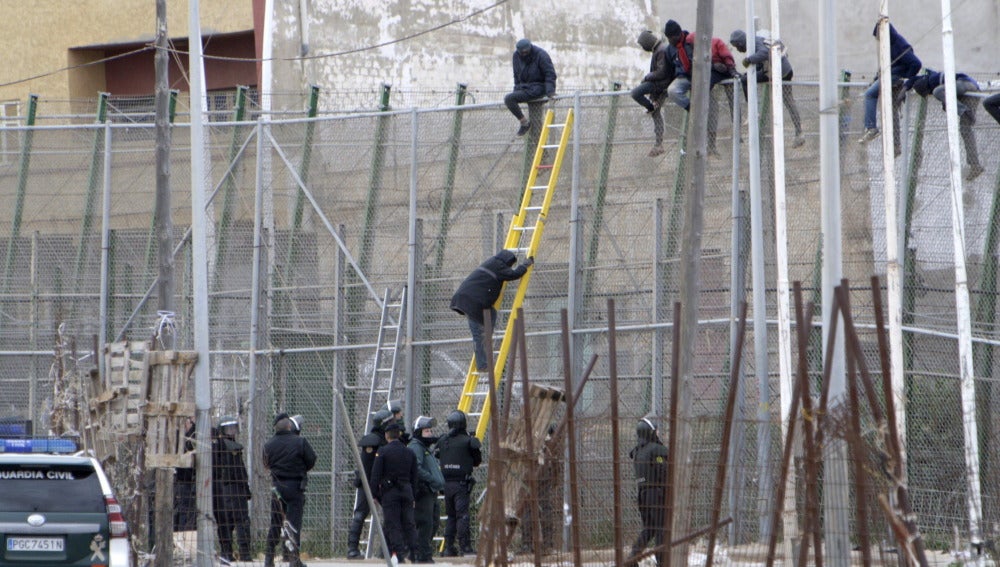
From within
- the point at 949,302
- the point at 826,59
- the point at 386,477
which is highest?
the point at 826,59

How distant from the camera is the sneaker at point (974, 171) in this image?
17141mm

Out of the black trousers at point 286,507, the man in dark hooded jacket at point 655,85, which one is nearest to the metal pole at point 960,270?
the man in dark hooded jacket at point 655,85

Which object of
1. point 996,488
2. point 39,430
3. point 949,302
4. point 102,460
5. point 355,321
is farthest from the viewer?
point 39,430

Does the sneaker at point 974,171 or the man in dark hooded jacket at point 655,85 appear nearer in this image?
the sneaker at point 974,171

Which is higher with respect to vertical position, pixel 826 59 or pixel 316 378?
pixel 826 59

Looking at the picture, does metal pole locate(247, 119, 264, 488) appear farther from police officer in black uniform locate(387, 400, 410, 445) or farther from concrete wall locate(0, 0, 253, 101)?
concrete wall locate(0, 0, 253, 101)

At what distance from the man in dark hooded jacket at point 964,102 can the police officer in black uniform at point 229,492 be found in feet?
29.2

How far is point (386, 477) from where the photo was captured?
1625 cm

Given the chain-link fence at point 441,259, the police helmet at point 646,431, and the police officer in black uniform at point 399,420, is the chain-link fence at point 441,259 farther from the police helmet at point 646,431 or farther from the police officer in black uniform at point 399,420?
the police officer in black uniform at point 399,420

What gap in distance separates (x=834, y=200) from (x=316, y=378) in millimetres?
10463

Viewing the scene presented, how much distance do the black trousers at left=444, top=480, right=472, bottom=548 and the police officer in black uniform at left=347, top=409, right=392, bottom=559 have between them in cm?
93

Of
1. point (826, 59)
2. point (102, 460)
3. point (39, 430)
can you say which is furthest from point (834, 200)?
point (39, 430)

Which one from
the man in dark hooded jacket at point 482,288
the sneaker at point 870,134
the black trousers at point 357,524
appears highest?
the sneaker at point 870,134

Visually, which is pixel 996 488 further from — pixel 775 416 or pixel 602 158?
pixel 602 158
